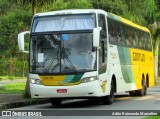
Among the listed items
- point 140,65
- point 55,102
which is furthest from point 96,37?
point 140,65

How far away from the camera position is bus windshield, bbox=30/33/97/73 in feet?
58.2

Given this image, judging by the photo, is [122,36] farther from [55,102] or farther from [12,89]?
[12,89]

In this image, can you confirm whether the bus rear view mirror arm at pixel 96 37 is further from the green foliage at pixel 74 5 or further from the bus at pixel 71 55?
the green foliage at pixel 74 5

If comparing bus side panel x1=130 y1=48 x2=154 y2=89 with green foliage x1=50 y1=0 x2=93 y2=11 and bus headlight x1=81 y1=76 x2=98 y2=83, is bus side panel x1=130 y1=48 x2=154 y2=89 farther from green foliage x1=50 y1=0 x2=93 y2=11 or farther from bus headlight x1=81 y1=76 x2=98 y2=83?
green foliage x1=50 y1=0 x2=93 y2=11

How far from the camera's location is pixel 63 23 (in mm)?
18500

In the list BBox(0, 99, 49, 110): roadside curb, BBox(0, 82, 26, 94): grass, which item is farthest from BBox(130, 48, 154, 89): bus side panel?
BBox(0, 82, 26, 94): grass

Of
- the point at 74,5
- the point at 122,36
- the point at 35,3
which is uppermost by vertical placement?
the point at 74,5

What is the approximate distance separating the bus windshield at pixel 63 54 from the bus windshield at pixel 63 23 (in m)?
0.30

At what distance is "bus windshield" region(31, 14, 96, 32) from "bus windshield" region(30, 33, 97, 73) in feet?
1.00

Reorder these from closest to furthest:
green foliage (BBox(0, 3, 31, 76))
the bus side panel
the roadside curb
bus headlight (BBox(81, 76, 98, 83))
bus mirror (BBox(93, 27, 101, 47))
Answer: bus mirror (BBox(93, 27, 101, 47)) → the roadside curb → bus headlight (BBox(81, 76, 98, 83)) → the bus side panel → green foliage (BBox(0, 3, 31, 76))

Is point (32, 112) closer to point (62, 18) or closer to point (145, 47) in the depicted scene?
point (62, 18)

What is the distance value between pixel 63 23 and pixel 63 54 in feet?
4.42

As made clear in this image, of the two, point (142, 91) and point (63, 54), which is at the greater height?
point (63, 54)

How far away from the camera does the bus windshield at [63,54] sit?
1773 centimetres
